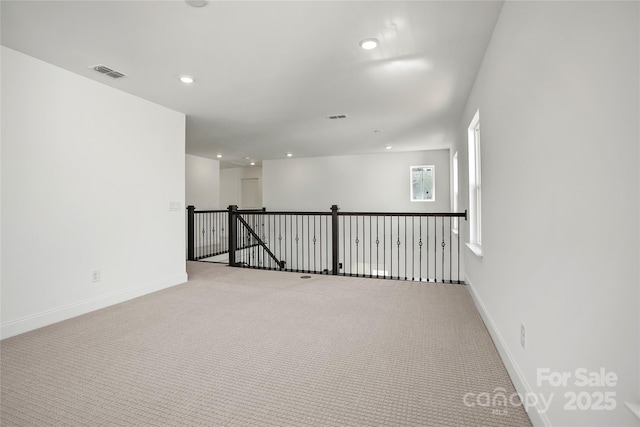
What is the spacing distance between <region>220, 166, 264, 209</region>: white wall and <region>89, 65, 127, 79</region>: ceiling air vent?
8696mm

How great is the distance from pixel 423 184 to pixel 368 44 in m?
6.13

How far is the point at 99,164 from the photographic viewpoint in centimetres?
359

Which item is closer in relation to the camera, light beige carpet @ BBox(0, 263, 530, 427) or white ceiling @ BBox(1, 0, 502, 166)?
light beige carpet @ BBox(0, 263, 530, 427)

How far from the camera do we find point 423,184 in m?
8.45

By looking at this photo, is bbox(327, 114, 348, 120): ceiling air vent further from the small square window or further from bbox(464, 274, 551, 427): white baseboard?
the small square window

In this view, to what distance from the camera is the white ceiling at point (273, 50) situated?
2.31m

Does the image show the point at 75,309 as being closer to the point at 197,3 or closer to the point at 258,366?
the point at 258,366

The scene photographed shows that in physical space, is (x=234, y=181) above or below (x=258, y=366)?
above

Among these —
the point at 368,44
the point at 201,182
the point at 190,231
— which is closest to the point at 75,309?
the point at 190,231

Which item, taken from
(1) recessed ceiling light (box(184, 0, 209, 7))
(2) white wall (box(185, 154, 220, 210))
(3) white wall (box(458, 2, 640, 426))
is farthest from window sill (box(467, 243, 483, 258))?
(2) white wall (box(185, 154, 220, 210))

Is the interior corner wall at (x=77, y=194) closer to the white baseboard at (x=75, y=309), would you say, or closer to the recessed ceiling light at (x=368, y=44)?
the white baseboard at (x=75, y=309)

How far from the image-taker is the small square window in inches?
330

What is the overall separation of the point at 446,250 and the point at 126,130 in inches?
275

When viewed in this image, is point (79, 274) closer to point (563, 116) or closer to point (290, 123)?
point (290, 123)
